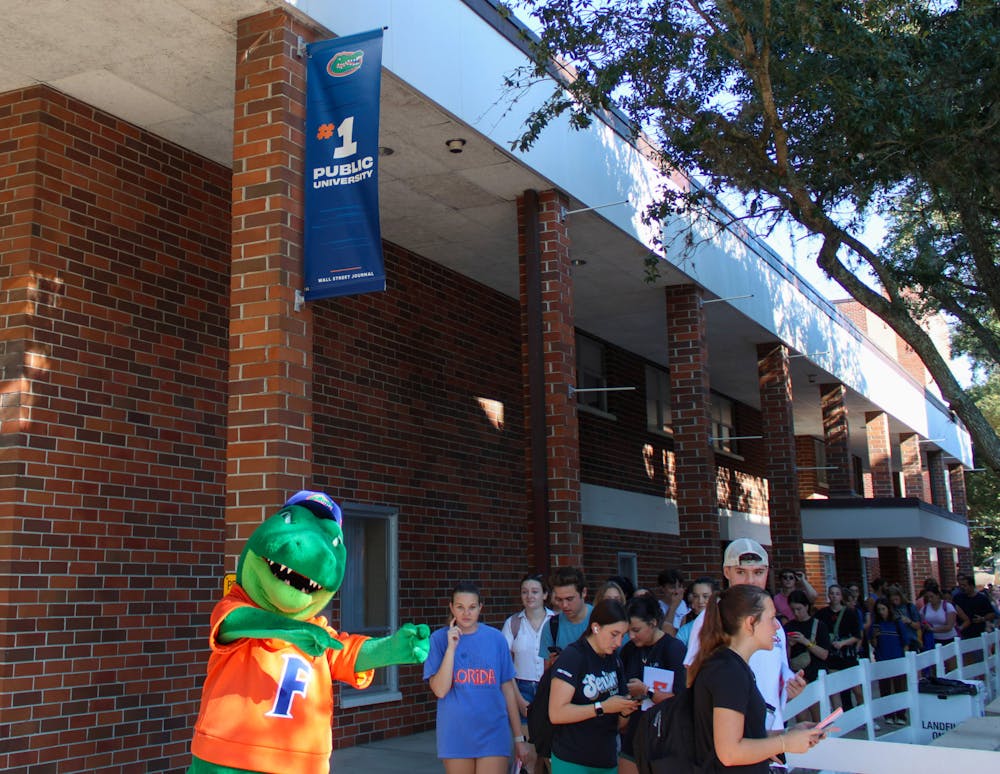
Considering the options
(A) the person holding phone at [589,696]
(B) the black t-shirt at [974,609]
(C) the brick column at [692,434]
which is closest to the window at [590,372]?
(C) the brick column at [692,434]

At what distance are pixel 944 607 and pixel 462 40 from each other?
11741mm

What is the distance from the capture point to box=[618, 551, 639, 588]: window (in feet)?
57.2

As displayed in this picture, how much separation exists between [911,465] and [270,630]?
1043 inches

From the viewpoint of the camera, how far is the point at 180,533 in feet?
29.7

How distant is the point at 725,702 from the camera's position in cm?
386

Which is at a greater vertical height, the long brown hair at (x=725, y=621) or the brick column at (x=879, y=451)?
the brick column at (x=879, y=451)

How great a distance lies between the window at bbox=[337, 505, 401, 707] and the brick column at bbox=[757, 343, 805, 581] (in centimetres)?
753

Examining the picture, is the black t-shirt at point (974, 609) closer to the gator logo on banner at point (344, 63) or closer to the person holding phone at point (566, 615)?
the person holding phone at point (566, 615)

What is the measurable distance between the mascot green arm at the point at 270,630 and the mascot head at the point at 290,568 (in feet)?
0.53

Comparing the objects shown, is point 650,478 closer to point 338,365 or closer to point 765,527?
point 765,527

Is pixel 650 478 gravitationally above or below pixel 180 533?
above

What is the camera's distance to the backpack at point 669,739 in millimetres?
3961

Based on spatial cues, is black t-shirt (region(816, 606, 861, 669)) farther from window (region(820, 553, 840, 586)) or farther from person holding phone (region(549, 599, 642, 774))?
window (region(820, 553, 840, 586))

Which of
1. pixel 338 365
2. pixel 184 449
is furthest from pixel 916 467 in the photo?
pixel 184 449
